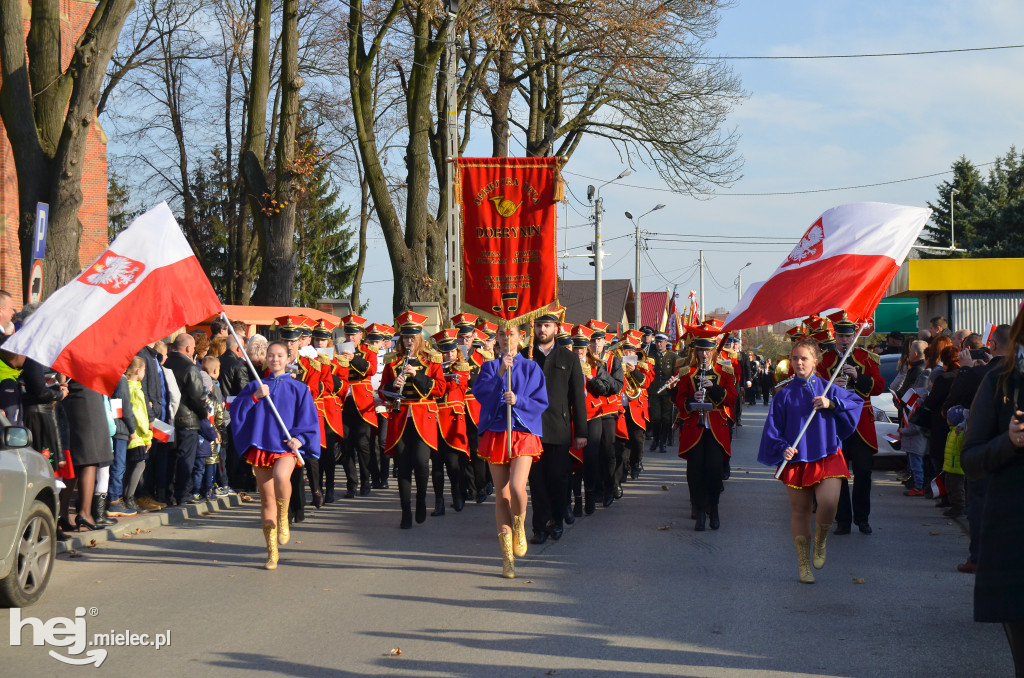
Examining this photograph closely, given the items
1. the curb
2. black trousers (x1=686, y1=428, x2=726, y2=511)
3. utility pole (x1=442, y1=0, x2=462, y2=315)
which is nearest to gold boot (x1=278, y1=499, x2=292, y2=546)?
the curb

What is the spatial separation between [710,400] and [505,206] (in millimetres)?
2692

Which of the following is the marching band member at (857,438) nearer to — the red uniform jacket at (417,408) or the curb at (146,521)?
the red uniform jacket at (417,408)

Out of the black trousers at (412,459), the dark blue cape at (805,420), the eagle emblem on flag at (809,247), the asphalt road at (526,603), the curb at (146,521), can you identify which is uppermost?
the eagle emblem on flag at (809,247)

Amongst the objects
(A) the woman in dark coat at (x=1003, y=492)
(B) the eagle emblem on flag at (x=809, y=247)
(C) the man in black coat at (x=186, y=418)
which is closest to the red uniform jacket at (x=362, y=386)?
(C) the man in black coat at (x=186, y=418)

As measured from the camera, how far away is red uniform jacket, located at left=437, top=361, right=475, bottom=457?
36.9 ft

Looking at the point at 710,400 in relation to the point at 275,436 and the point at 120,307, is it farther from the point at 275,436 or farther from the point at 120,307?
the point at 120,307

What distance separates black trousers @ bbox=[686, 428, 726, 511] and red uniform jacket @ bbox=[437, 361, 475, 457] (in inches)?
93.4

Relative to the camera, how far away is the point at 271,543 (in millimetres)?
8477

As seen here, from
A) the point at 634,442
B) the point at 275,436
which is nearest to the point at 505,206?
the point at 275,436

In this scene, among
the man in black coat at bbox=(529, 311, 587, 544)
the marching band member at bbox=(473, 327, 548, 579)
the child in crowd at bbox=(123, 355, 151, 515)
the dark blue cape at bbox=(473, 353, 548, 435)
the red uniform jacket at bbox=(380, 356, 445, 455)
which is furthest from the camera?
the child in crowd at bbox=(123, 355, 151, 515)

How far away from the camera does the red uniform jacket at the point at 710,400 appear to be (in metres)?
10.5

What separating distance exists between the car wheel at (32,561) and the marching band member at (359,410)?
5367 millimetres

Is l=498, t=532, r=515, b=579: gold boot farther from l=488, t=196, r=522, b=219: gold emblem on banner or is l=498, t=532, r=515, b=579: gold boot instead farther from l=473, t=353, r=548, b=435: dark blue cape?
l=488, t=196, r=522, b=219: gold emblem on banner

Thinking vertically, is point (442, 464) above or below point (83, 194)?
below
